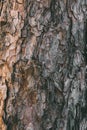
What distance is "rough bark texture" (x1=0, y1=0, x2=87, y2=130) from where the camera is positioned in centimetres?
116

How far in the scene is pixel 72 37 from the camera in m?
1.19

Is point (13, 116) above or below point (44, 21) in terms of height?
below

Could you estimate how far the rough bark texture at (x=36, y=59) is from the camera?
116cm

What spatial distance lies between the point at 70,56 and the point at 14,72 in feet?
0.74

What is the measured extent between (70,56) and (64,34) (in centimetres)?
9

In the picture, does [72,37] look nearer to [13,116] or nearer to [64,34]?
[64,34]

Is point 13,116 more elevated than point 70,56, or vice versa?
point 70,56

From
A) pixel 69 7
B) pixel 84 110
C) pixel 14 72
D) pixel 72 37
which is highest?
pixel 69 7

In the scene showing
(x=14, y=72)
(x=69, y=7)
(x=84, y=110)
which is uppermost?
(x=69, y=7)

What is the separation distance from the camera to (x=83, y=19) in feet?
3.96

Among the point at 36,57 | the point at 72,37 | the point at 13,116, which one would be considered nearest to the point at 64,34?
the point at 72,37

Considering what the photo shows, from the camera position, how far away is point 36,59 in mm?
1162

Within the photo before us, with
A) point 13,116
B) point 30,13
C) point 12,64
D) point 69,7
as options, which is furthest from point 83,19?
point 13,116

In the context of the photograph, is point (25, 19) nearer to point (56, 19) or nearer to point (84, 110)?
point (56, 19)
